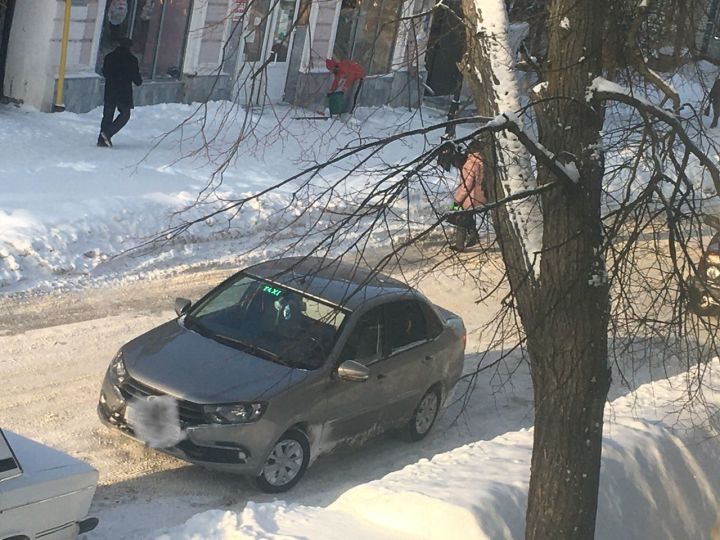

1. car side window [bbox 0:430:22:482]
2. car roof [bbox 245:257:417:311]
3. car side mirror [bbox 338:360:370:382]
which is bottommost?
car side window [bbox 0:430:22:482]

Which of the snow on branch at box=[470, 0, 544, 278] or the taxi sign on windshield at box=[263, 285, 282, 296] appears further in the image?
the taxi sign on windshield at box=[263, 285, 282, 296]

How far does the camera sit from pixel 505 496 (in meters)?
8.19

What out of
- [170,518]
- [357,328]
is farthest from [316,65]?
[170,518]

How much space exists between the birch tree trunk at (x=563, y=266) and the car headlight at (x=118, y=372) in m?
3.86

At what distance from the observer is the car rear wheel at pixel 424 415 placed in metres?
10.9

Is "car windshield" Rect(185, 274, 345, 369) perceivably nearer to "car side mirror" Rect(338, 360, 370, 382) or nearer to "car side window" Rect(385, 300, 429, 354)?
"car side mirror" Rect(338, 360, 370, 382)

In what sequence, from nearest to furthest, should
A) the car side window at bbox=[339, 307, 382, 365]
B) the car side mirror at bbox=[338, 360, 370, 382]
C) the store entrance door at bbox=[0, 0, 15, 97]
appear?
the car side mirror at bbox=[338, 360, 370, 382], the car side window at bbox=[339, 307, 382, 365], the store entrance door at bbox=[0, 0, 15, 97]

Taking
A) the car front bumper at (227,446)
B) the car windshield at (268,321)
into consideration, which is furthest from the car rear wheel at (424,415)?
the car front bumper at (227,446)

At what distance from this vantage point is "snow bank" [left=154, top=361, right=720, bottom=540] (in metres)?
7.62

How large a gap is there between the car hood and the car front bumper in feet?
0.75

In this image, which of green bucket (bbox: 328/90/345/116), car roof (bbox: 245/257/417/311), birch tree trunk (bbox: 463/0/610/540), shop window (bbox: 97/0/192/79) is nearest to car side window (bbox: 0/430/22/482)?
birch tree trunk (bbox: 463/0/610/540)

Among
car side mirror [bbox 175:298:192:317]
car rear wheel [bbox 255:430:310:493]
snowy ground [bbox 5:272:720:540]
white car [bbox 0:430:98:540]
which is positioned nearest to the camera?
white car [bbox 0:430:98:540]

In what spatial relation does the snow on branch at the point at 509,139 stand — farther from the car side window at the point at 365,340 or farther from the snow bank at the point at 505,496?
the car side window at the point at 365,340

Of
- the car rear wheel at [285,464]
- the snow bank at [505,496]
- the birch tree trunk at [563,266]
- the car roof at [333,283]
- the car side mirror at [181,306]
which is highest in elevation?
the birch tree trunk at [563,266]
